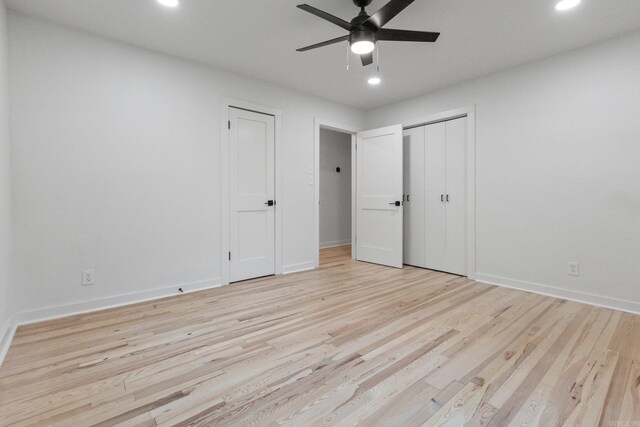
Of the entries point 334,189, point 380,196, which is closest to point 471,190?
point 380,196

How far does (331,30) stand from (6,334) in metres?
3.41

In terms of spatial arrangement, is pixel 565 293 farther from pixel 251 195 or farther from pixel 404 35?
pixel 251 195

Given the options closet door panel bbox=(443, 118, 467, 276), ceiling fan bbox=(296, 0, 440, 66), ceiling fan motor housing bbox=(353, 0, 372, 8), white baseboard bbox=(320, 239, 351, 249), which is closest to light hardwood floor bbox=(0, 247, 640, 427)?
closet door panel bbox=(443, 118, 467, 276)

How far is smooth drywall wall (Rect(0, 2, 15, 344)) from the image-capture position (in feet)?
6.79

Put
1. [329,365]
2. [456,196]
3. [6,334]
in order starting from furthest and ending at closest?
[456,196] → [6,334] → [329,365]

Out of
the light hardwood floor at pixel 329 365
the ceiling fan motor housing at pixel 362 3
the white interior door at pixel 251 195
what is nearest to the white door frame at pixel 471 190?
the light hardwood floor at pixel 329 365

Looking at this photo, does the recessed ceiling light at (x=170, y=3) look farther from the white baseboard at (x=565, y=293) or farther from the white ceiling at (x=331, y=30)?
the white baseboard at (x=565, y=293)

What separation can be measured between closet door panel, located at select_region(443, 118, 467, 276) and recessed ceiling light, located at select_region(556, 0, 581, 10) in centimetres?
156

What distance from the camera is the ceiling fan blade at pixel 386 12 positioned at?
182cm

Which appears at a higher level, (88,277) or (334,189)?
(334,189)

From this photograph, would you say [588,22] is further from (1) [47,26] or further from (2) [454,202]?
(1) [47,26]

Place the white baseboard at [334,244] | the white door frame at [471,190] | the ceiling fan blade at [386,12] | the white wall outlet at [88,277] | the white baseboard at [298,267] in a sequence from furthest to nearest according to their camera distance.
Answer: the white baseboard at [334,244]
the white baseboard at [298,267]
the white door frame at [471,190]
the white wall outlet at [88,277]
the ceiling fan blade at [386,12]

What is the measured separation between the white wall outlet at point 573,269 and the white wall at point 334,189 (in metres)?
4.23

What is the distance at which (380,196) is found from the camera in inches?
179
